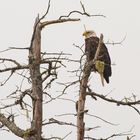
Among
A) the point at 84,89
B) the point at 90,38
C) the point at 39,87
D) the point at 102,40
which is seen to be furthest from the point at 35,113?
the point at 90,38

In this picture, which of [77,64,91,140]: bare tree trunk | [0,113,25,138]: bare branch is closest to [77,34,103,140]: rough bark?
[77,64,91,140]: bare tree trunk

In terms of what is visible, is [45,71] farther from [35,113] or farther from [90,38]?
[90,38]

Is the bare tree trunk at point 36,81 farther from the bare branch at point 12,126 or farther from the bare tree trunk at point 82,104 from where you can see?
the bare tree trunk at point 82,104

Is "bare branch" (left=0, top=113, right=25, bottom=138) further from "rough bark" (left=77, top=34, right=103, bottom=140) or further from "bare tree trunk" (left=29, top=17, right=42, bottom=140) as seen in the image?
"rough bark" (left=77, top=34, right=103, bottom=140)

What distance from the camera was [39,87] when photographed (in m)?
6.50

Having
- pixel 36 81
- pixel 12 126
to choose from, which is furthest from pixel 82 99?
pixel 12 126

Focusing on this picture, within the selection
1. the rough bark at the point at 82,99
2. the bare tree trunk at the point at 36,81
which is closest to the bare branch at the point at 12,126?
the bare tree trunk at the point at 36,81

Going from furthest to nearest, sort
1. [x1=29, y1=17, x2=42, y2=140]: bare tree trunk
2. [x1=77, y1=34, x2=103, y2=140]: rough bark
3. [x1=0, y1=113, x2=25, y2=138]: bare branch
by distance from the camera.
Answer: [x1=77, y1=34, x2=103, y2=140]: rough bark
[x1=29, y1=17, x2=42, y2=140]: bare tree trunk
[x1=0, y1=113, x2=25, y2=138]: bare branch

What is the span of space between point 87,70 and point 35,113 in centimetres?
98

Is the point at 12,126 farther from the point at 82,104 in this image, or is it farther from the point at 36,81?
the point at 82,104

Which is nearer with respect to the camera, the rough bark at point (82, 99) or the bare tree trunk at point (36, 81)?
the bare tree trunk at point (36, 81)

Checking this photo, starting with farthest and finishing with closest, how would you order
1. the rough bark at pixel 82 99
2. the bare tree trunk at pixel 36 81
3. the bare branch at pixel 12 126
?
the rough bark at pixel 82 99
the bare tree trunk at pixel 36 81
the bare branch at pixel 12 126

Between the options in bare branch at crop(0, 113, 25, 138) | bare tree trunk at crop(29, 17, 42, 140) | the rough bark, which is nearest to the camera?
bare branch at crop(0, 113, 25, 138)

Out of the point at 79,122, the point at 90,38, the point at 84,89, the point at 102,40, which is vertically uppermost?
the point at 90,38
